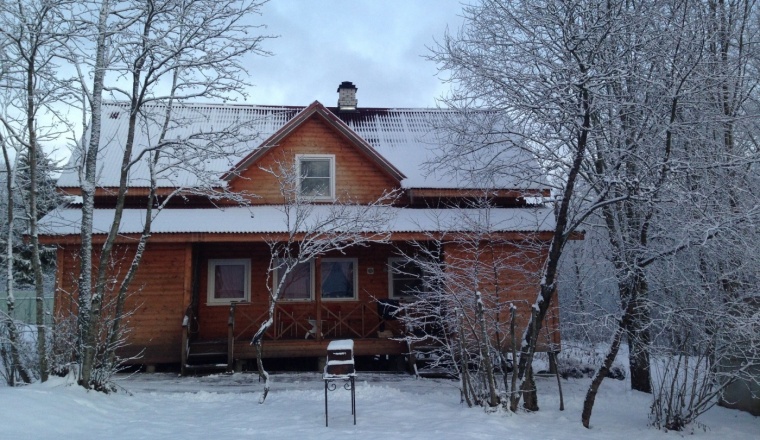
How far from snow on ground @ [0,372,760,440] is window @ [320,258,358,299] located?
4088mm

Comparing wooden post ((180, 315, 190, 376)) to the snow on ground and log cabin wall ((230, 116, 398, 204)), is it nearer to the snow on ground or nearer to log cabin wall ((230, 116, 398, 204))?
the snow on ground

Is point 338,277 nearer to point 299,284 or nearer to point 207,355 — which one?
point 299,284

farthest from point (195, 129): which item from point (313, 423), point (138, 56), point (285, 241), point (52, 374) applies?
point (313, 423)

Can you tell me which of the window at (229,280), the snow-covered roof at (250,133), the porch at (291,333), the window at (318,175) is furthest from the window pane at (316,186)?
the porch at (291,333)

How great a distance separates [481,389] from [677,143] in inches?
200

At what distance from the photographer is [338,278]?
15.3 meters

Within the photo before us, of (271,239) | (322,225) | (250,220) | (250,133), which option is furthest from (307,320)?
(250,133)

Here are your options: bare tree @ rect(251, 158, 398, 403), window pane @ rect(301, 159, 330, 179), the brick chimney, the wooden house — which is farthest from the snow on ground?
the brick chimney

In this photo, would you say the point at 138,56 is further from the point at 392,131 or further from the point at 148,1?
the point at 392,131

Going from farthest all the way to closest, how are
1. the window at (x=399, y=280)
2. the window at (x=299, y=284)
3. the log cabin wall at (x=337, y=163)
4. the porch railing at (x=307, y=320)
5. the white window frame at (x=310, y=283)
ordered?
the window at (x=399, y=280) → the window at (x=299, y=284) → the log cabin wall at (x=337, y=163) → the white window frame at (x=310, y=283) → the porch railing at (x=307, y=320)

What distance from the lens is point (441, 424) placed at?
797 centimetres

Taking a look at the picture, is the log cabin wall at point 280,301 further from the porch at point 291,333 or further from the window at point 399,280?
the window at point 399,280

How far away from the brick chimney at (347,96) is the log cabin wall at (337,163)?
335 cm

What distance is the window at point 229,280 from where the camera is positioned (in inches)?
583
